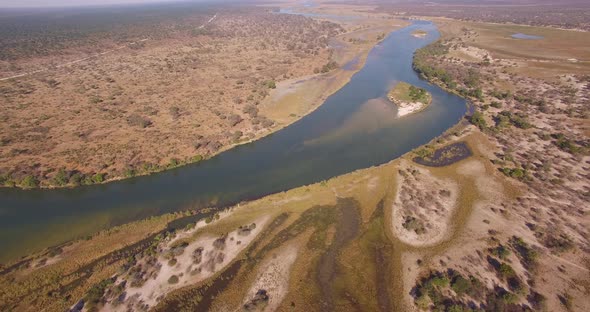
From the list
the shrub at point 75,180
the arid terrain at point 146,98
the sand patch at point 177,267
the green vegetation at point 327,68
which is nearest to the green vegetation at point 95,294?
the sand patch at point 177,267

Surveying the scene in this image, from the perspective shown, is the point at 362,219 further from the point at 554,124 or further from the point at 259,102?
the point at 554,124

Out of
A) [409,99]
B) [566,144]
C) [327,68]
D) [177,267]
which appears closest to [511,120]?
A: [566,144]

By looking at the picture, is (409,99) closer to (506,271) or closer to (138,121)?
(506,271)

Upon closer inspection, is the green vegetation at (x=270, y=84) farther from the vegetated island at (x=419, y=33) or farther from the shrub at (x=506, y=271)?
the vegetated island at (x=419, y=33)

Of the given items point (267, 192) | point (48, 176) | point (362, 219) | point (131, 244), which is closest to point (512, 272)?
point (362, 219)

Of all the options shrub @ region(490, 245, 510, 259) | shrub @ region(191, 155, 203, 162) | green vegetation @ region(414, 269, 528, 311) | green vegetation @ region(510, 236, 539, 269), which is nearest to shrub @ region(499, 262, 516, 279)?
shrub @ region(490, 245, 510, 259)
